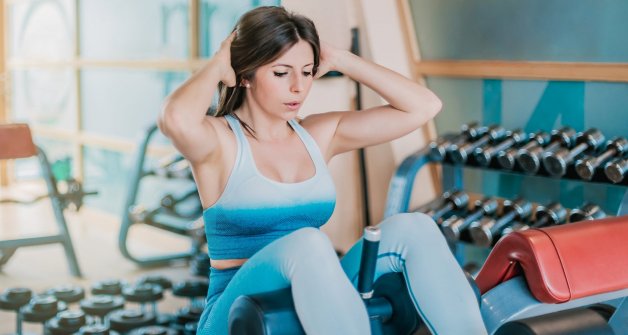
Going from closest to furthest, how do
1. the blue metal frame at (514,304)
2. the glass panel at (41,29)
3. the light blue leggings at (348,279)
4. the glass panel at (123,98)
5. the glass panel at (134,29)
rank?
1. the light blue leggings at (348,279)
2. the blue metal frame at (514,304)
3. the glass panel at (134,29)
4. the glass panel at (123,98)
5. the glass panel at (41,29)

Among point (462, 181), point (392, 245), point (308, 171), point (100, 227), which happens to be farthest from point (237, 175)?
point (100, 227)

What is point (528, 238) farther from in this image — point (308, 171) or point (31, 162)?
point (31, 162)

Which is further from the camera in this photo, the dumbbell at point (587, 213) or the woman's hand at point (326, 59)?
the dumbbell at point (587, 213)

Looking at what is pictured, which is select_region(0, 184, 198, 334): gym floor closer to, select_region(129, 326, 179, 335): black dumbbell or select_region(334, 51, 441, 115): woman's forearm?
select_region(129, 326, 179, 335): black dumbbell

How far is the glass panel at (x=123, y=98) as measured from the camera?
4504 mm

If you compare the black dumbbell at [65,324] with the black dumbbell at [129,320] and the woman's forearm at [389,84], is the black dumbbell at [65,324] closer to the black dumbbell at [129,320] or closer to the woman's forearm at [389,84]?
the black dumbbell at [129,320]

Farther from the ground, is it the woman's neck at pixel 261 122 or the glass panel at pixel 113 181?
the woman's neck at pixel 261 122

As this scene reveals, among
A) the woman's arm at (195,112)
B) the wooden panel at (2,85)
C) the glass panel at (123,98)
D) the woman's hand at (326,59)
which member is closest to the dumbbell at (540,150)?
the woman's hand at (326,59)

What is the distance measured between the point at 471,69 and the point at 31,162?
427cm

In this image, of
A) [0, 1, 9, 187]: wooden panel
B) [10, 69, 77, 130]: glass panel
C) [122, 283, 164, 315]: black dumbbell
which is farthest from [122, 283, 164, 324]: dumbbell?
[0, 1, 9, 187]: wooden panel

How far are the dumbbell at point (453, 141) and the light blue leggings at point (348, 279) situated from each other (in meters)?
1.37

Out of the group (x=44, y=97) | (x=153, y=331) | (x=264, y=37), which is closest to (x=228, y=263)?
(x=264, y=37)

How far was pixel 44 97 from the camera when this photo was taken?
5.66 m

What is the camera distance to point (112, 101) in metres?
4.92
